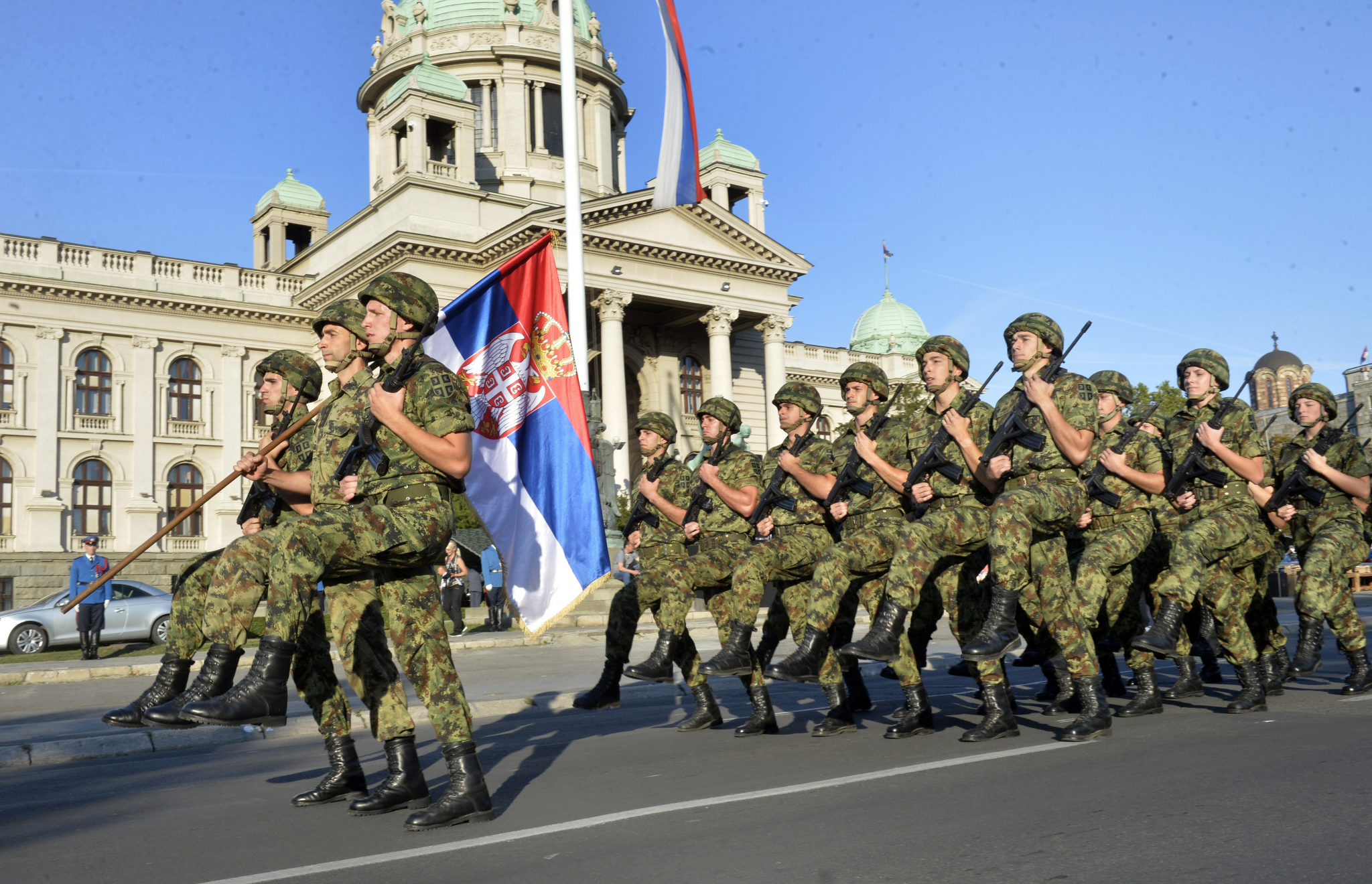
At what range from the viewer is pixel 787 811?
468 centimetres

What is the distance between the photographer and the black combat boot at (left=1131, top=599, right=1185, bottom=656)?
6.72 meters

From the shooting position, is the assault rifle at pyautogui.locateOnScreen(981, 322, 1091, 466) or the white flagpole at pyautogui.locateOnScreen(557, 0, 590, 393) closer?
the assault rifle at pyautogui.locateOnScreen(981, 322, 1091, 466)

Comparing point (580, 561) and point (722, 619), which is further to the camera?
point (580, 561)

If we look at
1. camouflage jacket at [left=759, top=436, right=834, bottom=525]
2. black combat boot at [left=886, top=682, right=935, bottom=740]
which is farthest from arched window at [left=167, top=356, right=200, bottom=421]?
black combat boot at [left=886, top=682, right=935, bottom=740]

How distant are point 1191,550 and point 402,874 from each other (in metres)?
5.20

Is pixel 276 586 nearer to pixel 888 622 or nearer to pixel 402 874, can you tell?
pixel 402 874

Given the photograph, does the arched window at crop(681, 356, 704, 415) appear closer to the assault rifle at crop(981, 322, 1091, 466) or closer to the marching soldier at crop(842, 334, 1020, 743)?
the marching soldier at crop(842, 334, 1020, 743)

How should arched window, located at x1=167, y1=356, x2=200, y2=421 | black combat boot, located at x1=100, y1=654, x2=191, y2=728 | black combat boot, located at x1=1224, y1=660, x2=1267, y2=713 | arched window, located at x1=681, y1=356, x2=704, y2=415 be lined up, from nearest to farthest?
black combat boot, located at x1=100, y1=654, x2=191, y2=728 → black combat boot, located at x1=1224, y1=660, x2=1267, y2=713 → arched window, located at x1=167, y1=356, x2=200, y2=421 → arched window, located at x1=681, y1=356, x2=704, y2=415

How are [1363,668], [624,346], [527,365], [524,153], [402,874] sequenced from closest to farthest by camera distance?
[402,874], [1363,668], [527,365], [624,346], [524,153]

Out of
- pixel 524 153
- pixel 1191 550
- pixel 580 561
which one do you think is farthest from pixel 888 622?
pixel 524 153

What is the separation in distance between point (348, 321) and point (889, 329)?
226 ft

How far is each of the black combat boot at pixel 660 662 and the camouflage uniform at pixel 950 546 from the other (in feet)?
4.46

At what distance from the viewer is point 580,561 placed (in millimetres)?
8297

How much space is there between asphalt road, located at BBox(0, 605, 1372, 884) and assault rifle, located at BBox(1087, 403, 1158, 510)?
4.60 feet
